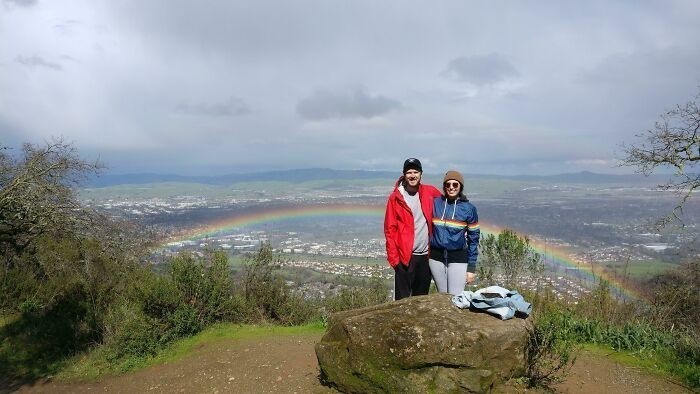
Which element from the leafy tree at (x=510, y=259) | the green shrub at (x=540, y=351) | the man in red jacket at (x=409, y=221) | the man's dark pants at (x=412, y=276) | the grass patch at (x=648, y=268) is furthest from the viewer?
the grass patch at (x=648, y=268)

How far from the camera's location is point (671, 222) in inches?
479

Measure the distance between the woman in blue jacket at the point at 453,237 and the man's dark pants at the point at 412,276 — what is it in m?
0.12

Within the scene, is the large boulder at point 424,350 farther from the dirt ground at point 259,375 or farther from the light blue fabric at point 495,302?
the dirt ground at point 259,375

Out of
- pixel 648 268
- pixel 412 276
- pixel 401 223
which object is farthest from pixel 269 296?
pixel 648 268

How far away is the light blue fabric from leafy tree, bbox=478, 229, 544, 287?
16.8 feet

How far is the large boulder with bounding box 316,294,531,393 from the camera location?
409cm

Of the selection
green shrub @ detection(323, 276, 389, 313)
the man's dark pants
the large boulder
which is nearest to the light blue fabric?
the large boulder

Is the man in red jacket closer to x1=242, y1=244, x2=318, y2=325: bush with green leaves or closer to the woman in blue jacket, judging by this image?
the woman in blue jacket

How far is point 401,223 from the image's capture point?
5.35 m

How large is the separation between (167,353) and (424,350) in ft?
17.3

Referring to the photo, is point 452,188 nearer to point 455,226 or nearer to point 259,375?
point 455,226

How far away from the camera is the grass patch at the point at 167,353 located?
7.27 m

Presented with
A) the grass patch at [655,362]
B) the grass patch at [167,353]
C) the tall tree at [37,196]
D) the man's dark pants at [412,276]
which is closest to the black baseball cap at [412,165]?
the man's dark pants at [412,276]

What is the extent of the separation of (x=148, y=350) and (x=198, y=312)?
1121 mm
